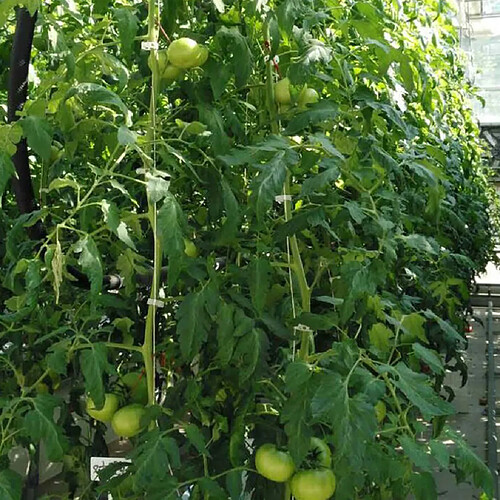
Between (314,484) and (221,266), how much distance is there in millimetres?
605

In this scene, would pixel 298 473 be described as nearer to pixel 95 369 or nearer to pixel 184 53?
pixel 95 369

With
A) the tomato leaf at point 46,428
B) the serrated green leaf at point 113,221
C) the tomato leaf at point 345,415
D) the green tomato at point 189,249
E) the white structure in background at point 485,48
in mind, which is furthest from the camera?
the white structure in background at point 485,48

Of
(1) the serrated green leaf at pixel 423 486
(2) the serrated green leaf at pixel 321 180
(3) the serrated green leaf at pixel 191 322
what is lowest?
(1) the serrated green leaf at pixel 423 486

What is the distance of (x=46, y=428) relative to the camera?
1.31m

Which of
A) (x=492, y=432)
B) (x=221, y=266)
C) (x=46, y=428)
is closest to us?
(x=46, y=428)

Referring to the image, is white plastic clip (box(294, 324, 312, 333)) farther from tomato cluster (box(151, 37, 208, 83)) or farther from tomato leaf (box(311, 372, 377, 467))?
tomato cluster (box(151, 37, 208, 83))

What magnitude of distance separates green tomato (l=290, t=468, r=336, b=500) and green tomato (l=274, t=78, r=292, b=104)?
64 cm

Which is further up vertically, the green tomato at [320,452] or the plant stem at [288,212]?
the plant stem at [288,212]

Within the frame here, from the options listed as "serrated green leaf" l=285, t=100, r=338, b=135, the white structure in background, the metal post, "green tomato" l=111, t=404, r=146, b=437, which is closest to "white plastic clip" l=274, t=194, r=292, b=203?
"serrated green leaf" l=285, t=100, r=338, b=135

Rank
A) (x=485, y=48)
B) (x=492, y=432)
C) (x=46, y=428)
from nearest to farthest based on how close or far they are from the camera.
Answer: (x=46, y=428) < (x=492, y=432) < (x=485, y=48)

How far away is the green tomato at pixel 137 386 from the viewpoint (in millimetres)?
1451

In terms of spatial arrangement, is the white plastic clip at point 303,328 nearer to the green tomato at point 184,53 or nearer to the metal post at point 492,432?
the green tomato at point 184,53

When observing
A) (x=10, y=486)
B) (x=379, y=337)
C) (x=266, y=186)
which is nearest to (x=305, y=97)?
(x=266, y=186)

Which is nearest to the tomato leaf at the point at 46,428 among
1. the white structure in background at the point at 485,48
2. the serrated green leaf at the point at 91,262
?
the serrated green leaf at the point at 91,262
